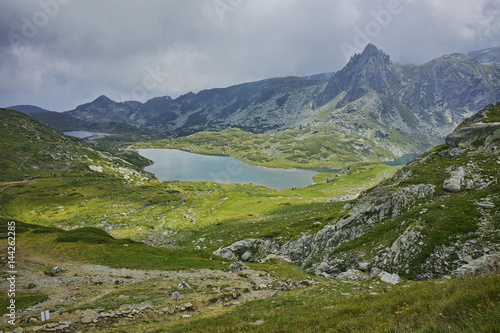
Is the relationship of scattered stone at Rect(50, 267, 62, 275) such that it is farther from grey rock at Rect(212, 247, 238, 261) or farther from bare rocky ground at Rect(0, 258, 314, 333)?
grey rock at Rect(212, 247, 238, 261)

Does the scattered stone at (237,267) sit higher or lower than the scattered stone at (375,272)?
lower

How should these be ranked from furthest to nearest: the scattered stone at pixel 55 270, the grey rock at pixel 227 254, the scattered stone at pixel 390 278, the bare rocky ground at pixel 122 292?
the grey rock at pixel 227 254 < the scattered stone at pixel 55 270 < the scattered stone at pixel 390 278 < the bare rocky ground at pixel 122 292

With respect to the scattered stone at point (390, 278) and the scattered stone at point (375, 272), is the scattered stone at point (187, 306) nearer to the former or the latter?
the scattered stone at point (390, 278)

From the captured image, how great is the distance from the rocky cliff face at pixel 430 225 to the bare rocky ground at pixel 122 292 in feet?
32.9

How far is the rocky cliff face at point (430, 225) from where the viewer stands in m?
21.4

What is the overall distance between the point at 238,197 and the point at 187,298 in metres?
115

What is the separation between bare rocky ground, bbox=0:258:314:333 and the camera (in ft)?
58.3

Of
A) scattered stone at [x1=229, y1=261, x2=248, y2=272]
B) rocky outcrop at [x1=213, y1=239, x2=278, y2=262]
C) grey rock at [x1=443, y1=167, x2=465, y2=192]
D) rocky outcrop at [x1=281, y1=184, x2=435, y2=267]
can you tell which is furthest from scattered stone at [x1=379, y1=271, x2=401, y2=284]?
rocky outcrop at [x1=213, y1=239, x2=278, y2=262]

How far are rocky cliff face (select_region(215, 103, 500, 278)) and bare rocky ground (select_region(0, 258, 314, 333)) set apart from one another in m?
10.0

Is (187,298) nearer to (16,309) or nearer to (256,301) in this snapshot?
(256,301)

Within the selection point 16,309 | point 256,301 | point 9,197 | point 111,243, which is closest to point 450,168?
point 256,301

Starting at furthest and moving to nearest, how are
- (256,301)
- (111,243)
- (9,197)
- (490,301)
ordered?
(9,197)
(111,243)
(256,301)
(490,301)

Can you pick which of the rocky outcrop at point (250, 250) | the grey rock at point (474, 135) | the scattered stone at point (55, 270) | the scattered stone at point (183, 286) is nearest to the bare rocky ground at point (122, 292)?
the scattered stone at point (183, 286)

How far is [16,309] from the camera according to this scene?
2117cm
